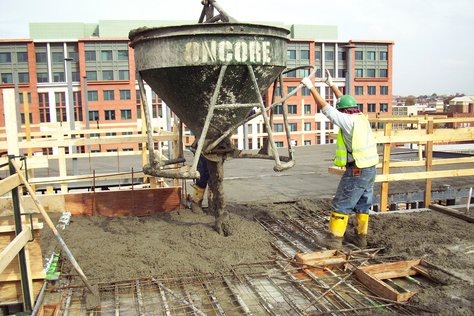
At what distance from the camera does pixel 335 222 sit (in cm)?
510

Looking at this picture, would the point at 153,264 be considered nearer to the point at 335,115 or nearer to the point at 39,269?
the point at 39,269

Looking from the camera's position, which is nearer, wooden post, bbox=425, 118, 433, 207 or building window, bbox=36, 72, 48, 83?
wooden post, bbox=425, 118, 433, 207

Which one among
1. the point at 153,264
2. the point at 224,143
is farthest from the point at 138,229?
the point at 224,143

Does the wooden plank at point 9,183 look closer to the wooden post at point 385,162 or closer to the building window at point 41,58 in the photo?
the wooden post at point 385,162

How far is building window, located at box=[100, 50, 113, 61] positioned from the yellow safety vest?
127 feet

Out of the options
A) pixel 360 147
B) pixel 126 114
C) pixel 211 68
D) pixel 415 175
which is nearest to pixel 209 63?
pixel 211 68

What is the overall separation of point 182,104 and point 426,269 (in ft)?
11.0

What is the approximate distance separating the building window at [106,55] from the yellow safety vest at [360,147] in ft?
127

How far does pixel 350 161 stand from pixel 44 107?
40.3 m

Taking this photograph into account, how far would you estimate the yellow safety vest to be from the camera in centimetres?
501

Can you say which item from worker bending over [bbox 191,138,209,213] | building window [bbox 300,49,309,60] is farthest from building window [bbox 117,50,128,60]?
worker bending over [bbox 191,138,209,213]

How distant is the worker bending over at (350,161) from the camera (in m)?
4.99

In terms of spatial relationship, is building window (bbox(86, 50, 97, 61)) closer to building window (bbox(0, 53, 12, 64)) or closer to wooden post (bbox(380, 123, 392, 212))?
building window (bbox(0, 53, 12, 64))

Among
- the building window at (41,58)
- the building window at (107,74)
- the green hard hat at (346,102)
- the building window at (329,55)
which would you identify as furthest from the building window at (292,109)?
the green hard hat at (346,102)
